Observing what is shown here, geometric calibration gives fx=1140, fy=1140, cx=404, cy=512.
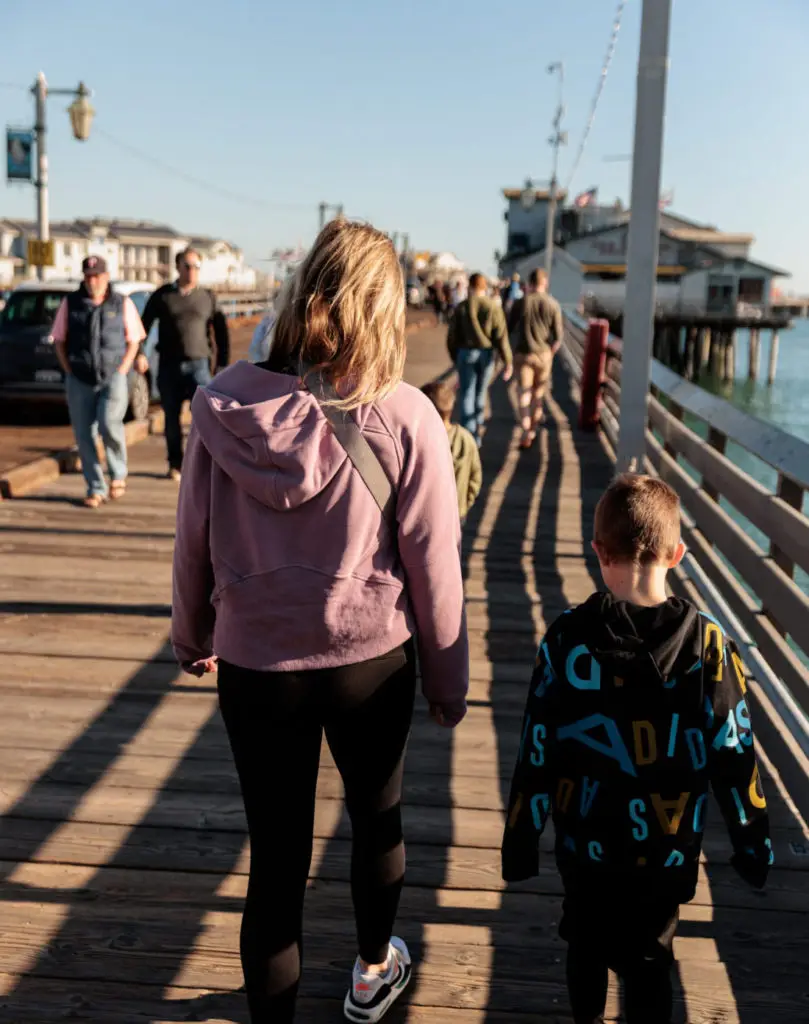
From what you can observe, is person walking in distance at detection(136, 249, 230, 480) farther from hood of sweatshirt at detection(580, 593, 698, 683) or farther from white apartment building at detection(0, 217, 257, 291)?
white apartment building at detection(0, 217, 257, 291)

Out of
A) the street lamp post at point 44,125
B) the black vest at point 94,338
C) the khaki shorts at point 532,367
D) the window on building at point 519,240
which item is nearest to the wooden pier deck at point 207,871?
the black vest at point 94,338

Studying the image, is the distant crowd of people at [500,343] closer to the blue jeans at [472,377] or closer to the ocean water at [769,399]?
the blue jeans at [472,377]

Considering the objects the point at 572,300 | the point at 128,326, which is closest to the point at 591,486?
the point at 128,326

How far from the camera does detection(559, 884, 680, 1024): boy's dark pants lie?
230cm

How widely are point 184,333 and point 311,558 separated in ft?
22.0

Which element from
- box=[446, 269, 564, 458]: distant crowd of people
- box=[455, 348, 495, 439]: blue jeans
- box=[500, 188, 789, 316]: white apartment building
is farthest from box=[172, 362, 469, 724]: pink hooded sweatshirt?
box=[500, 188, 789, 316]: white apartment building

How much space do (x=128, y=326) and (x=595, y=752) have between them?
631 centimetres

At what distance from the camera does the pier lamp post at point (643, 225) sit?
271 inches

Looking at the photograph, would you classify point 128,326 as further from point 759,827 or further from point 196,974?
point 759,827

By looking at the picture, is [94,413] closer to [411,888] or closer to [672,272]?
[411,888]

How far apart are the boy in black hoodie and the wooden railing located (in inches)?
54.8

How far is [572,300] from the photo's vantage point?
76.6 meters

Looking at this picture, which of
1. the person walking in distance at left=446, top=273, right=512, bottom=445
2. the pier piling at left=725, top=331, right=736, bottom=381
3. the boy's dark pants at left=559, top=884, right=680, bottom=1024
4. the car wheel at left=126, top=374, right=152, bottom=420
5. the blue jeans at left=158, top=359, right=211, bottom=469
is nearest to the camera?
the boy's dark pants at left=559, top=884, right=680, bottom=1024

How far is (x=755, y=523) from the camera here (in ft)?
14.1
